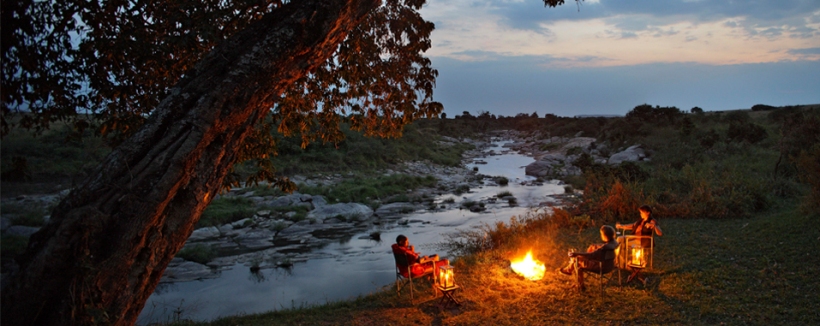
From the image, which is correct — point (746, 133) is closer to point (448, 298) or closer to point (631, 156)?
point (631, 156)

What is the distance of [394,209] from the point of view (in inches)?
814

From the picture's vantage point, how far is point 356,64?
331 inches

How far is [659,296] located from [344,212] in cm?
1369

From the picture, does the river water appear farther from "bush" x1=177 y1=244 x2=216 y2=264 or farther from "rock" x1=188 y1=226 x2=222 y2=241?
"rock" x1=188 y1=226 x2=222 y2=241

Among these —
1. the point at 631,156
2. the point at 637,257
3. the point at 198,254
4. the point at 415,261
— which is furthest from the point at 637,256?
the point at 631,156

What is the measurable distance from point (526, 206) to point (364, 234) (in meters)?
7.25

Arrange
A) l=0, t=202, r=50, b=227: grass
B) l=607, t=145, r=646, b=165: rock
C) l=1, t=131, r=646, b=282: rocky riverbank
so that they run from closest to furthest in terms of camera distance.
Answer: l=0, t=202, r=50, b=227: grass, l=1, t=131, r=646, b=282: rocky riverbank, l=607, t=145, r=646, b=165: rock

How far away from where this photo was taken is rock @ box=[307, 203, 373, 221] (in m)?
18.7

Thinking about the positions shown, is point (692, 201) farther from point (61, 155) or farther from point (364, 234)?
point (61, 155)

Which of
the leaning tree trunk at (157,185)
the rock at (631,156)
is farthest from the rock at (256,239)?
the rock at (631,156)

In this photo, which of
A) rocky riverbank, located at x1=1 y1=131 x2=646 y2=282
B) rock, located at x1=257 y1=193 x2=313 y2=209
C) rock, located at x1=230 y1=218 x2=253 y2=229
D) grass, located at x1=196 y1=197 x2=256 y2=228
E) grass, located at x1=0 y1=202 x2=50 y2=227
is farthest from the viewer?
rock, located at x1=257 y1=193 x2=313 y2=209

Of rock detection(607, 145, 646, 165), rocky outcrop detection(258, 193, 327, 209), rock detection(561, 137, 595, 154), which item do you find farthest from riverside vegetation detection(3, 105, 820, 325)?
rock detection(561, 137, 595, 154)

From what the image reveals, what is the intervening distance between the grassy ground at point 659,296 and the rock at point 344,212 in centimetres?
970

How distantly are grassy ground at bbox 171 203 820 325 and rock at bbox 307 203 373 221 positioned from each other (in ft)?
31.8
